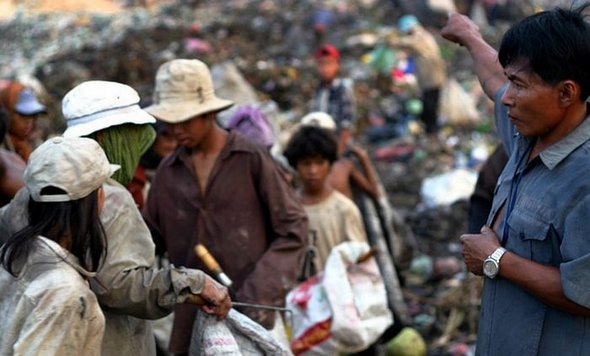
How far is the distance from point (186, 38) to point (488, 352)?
1350 cm

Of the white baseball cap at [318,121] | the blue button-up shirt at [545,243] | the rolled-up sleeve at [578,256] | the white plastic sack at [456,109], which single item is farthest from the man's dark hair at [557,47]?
the white plastic sack at [456,109]

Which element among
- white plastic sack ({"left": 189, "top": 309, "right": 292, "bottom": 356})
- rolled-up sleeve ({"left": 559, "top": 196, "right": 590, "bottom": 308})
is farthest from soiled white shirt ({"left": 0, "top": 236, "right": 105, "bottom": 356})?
rolled-up sleeve ({"left": 559, "top": 196, "right": 590, "bottom": 308})

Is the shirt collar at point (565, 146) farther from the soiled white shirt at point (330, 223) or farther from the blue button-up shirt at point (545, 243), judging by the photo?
the soiled white shirt at point (330, 223)

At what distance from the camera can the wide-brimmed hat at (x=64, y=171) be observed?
2.41m

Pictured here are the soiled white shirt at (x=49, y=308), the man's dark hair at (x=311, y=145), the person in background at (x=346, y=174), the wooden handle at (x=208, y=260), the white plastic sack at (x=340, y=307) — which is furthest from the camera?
the person in background at (x=346, y=174)

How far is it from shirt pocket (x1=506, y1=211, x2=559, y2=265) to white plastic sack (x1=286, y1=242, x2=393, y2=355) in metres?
1.71

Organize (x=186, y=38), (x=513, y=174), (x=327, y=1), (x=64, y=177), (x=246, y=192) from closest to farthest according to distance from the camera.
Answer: (x=64, y=177) < (x=513, y=174) < (x=246, y=192) < (x=186, y=38) < (x=327, y=1)

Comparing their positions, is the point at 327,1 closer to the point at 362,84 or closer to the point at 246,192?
the point at 362,84

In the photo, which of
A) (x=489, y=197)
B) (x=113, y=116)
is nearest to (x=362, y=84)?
(x=489, y=197)

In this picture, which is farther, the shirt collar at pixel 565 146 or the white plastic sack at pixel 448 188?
the white plastic sack at pixel 448 188

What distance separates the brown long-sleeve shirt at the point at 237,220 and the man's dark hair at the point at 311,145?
980 mm

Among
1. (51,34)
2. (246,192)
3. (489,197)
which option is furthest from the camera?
(51,34)

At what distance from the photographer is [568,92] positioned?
241 cm

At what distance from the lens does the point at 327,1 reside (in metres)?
18.8
